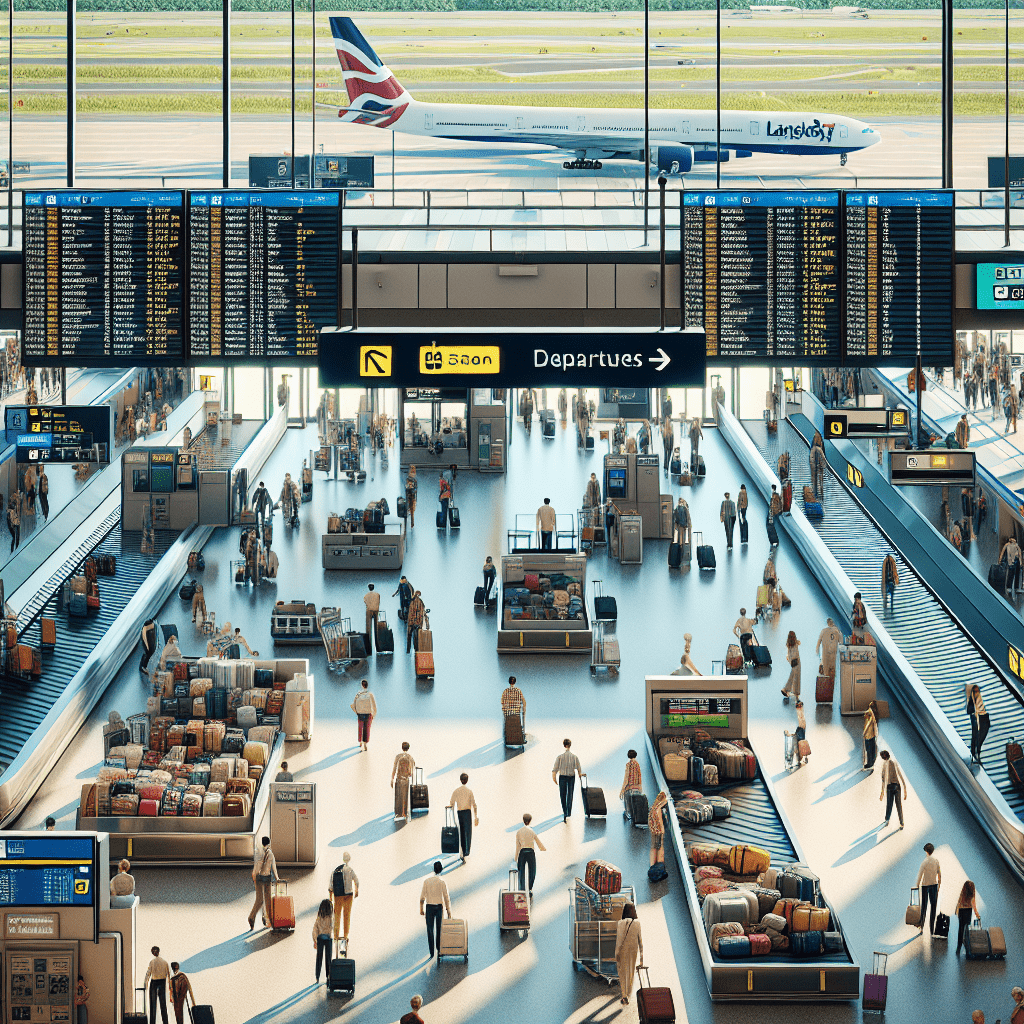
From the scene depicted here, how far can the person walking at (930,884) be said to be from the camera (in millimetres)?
13398

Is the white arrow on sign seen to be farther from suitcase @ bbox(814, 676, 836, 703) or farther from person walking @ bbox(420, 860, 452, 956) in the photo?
suitcase @ bbox(814, 676, 836, 703)

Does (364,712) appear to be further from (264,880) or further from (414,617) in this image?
(264,880)

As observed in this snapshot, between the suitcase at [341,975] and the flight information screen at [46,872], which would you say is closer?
the flight information screen at [46,872]

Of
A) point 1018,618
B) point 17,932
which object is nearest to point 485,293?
point 17,932

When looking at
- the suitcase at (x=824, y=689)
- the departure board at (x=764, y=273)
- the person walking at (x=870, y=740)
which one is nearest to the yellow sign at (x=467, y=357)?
the departure board at (x=764, y=273)

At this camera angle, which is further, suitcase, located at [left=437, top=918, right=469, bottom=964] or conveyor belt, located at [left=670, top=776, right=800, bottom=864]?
conveyor belt, located at [left=670, top=776, right=800, bottom=864]

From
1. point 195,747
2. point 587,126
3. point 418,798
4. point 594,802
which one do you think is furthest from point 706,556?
point 587,126

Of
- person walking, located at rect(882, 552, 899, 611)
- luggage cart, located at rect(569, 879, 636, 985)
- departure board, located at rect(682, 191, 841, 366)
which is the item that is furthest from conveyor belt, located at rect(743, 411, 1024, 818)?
departure board, located at rect(682, 191, 841, 366)

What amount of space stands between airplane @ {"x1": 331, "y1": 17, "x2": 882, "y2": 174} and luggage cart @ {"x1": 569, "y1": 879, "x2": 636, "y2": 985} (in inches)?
1289

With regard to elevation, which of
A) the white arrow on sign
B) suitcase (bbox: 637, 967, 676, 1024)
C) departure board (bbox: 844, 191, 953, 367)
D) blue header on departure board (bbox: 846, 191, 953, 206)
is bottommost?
suitcase (bbox: 637, 967, 676, 1024)

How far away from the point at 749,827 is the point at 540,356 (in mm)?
7013

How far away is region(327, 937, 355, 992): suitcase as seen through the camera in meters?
12.2

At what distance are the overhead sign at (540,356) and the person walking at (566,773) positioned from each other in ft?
21.0

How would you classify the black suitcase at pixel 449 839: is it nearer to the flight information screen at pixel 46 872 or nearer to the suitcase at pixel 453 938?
the suitcase at pixel 453 938
